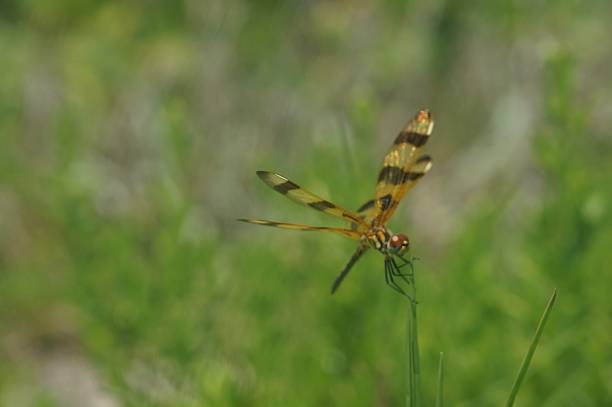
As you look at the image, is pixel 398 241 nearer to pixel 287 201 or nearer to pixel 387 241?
pixel 387 241

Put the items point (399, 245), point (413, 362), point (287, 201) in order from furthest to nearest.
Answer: point (287, 201), point (399, 245), point (413, 362)

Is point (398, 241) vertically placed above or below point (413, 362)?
above

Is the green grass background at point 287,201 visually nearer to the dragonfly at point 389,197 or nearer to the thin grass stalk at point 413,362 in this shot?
the dragonfly at point 389,197

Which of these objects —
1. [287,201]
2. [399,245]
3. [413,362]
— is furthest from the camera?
[287,201]

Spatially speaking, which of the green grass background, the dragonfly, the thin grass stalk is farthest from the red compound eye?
the green grass background

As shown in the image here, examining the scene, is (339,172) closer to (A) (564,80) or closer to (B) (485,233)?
(B) (485,233)

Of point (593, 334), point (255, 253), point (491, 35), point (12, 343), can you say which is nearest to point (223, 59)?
point (491, 35)

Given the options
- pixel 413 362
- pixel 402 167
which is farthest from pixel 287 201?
pixel 413 362
